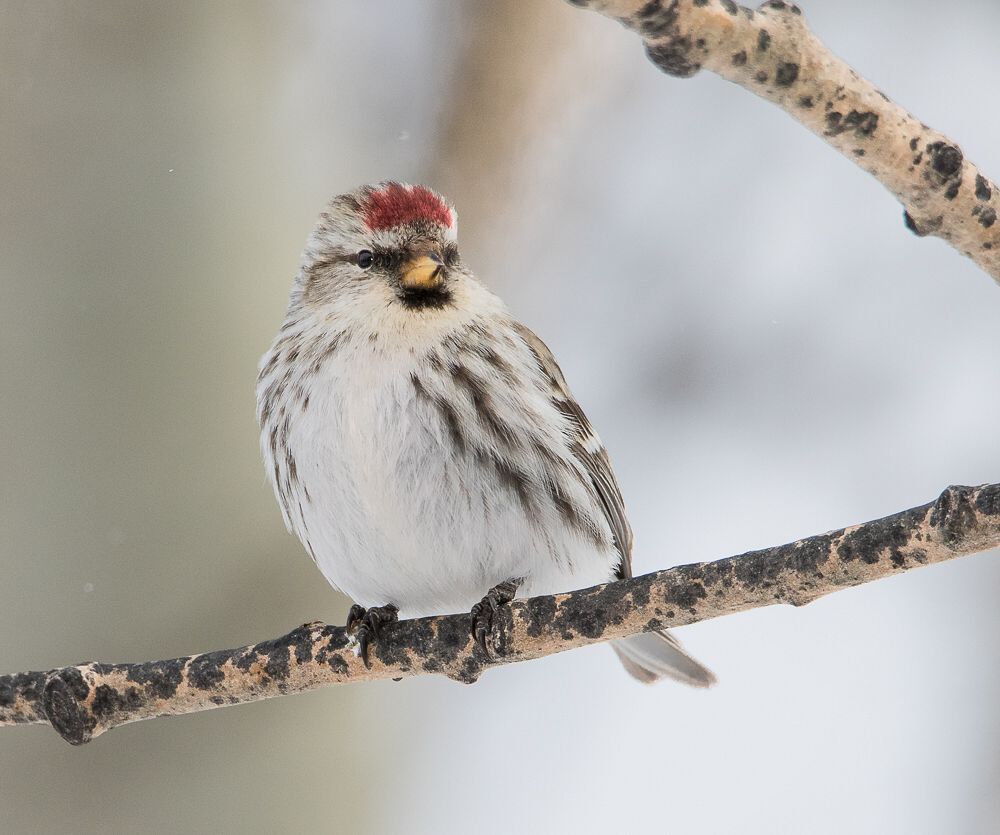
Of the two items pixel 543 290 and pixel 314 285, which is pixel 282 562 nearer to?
pixel 314 285

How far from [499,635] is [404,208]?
858mm

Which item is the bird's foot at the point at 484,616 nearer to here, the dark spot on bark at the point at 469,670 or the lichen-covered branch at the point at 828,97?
the dark spot on bark at the point at 469,670

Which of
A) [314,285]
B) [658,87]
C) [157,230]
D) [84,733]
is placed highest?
[658,87]

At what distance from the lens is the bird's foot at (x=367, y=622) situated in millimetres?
1953

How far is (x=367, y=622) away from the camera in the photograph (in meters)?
2.03

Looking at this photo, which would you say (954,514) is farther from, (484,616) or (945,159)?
(484,616)

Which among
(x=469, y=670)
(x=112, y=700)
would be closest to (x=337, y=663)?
(x=469, y=670)

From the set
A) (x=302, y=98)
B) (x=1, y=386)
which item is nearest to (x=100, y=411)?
(x=1, y=386)

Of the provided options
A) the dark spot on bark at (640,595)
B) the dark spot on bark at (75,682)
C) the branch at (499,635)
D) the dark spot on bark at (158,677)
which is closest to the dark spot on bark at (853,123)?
the branch at (499,635)

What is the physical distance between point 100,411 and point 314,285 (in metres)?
0.51

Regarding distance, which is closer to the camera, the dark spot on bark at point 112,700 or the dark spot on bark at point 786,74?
the dark spot on bark at point 786,74

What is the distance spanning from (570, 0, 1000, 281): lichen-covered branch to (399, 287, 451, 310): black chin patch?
733 millimetres

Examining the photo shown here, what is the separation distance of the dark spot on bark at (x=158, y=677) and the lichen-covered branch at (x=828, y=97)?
1.20 meters

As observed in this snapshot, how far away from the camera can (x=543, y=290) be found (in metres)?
4.12
